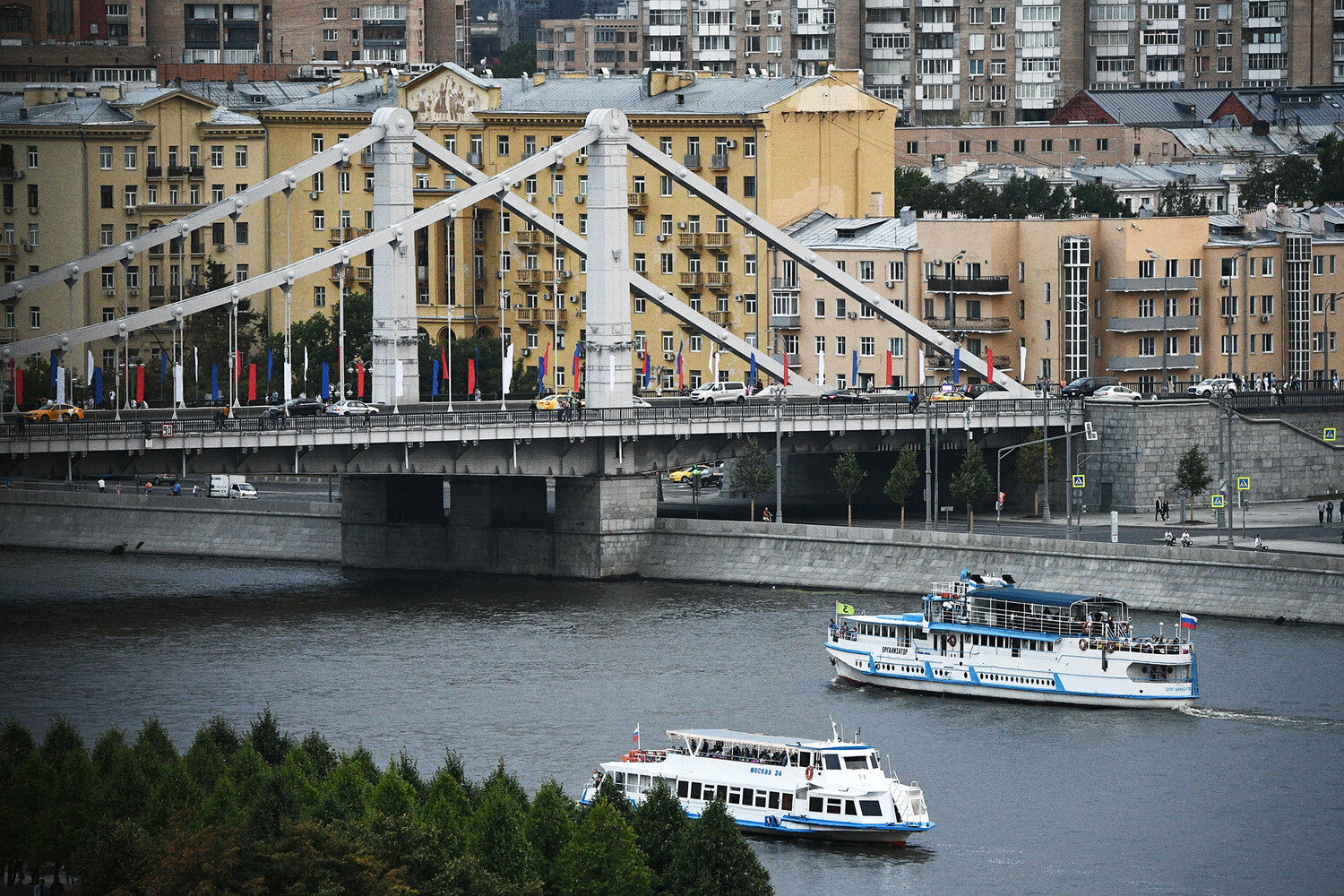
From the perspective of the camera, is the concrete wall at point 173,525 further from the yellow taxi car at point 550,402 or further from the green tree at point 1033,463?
the green tree at point 1033,463

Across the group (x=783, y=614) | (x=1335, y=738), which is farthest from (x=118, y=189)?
(x=1335, y=738)

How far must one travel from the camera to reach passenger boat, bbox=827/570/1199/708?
271ft

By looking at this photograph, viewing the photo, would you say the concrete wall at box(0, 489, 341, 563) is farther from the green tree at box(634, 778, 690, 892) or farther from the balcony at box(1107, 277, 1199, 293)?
the green tree at box(634, 778, 690, 892)

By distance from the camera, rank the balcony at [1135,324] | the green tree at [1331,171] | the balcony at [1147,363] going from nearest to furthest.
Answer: the balcony at [1135,324] < the balcony at [1147,363] < the green tree at [1331,171]

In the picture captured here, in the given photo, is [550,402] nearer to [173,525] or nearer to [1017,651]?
[173,525]

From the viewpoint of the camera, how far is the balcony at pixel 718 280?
14625cm

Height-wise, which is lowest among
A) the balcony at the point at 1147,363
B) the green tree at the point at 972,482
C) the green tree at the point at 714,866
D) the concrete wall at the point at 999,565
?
the green tree at the point at 714,866

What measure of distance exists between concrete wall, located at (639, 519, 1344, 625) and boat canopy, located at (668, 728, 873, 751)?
90.6 feet

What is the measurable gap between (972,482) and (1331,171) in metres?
60.7

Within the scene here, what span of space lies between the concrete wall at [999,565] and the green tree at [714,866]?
133ft

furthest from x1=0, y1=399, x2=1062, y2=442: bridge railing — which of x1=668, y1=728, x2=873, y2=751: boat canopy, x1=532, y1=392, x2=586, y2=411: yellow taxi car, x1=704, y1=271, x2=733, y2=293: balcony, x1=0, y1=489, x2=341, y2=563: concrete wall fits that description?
x1=668, y1=728, x2=873, y2=751: boat canopy

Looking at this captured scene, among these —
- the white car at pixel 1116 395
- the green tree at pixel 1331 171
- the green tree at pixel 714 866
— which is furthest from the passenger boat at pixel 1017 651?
the green tree at pixel 1331 171

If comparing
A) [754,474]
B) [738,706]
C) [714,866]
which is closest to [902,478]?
[754,474]

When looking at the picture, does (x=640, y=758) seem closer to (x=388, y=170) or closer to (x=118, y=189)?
(x=388, y=170)
